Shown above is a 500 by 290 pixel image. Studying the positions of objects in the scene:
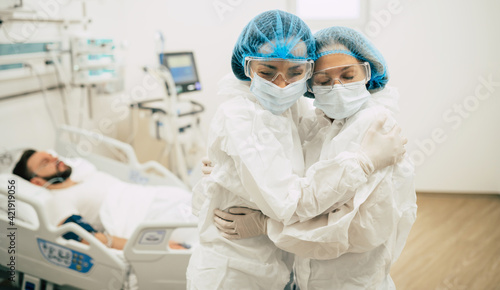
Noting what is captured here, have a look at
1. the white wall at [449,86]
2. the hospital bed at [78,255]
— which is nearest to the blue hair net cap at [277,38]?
the hospital bed at [78,255]

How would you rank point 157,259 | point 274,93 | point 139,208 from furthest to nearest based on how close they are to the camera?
point 139,208
point 157,259
point 274,93

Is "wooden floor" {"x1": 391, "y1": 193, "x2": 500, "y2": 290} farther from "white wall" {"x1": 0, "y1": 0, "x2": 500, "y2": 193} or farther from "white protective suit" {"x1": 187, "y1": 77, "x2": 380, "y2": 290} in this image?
"white protective suit" {"x1": 187, "y1": 77, "x2": 380, "y2": 290}

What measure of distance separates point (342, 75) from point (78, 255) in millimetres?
1542

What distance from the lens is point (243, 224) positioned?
1.17 m

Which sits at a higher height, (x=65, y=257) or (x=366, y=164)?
(x=366, y=164)

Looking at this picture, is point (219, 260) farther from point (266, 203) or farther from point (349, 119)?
point (349, 119)

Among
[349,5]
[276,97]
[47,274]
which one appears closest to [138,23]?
[349,5]

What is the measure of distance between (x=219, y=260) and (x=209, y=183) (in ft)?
0.73

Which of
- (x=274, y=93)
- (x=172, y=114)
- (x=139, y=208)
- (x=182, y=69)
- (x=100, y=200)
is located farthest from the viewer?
(x=182, y=69)

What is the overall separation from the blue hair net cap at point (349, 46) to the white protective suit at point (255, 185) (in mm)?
229

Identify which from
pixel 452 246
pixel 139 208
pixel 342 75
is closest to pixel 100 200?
pixel 139 208

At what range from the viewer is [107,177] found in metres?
2.62

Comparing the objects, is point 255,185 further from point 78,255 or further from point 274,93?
point 78,255

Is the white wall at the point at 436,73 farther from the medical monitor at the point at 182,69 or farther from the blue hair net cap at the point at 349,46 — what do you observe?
the blue hair net cap at the point at 349,46
